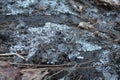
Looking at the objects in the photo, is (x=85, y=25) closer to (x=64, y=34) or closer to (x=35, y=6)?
(x=64, y=34)

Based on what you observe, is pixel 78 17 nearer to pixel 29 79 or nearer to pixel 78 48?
pixel 78 48

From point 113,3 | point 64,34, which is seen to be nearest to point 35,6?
point 64,34

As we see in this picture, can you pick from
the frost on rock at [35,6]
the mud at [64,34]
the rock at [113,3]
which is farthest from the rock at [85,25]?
the rock at [113,3]

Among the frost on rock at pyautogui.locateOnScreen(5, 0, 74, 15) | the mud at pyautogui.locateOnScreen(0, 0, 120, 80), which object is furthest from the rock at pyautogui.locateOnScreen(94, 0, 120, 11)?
the frost on rock at pyautogui.locateOnScreen(5, 0, 74, 15)

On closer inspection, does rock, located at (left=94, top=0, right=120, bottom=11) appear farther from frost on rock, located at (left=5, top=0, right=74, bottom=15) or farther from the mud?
frost on rock, located at (left=5, top=0, right=74, bottom=15)

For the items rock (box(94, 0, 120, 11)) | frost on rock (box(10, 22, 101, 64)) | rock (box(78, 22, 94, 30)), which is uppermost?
rock (box(94, 0, 120, 11))

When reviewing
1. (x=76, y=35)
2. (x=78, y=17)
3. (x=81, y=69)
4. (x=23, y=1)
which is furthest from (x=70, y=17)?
(x=81, y=69)

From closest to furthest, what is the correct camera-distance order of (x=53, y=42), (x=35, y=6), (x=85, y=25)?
(x=53, y=42) < (x=85, y=25) < (x=35, y=6)
